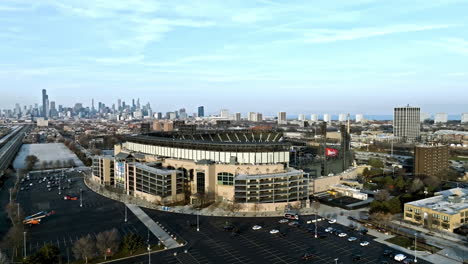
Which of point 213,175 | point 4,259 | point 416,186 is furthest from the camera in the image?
point 416,186

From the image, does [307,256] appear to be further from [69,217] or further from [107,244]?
[69,217]

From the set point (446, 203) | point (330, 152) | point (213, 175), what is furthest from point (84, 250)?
point (330, 152)

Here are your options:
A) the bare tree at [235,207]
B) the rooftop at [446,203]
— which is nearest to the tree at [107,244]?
the bare tree at [235,207]

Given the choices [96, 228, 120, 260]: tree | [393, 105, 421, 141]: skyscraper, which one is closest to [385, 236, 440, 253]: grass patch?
[96, 228, 120, 260]: tree

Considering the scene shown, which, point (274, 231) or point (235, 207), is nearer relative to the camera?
point (274, 231)

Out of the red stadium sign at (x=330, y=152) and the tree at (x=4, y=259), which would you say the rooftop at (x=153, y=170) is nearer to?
the tree at (x=4, y=259)
